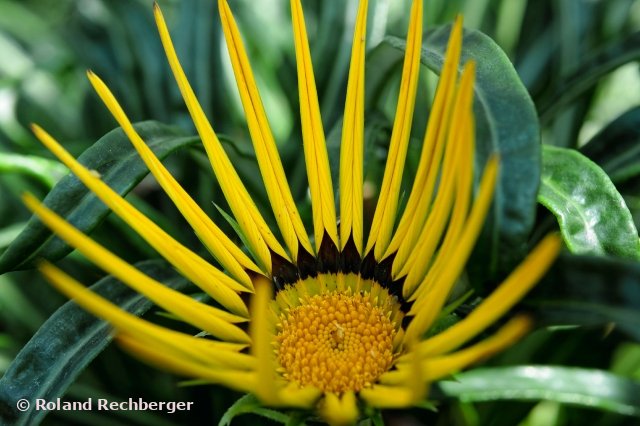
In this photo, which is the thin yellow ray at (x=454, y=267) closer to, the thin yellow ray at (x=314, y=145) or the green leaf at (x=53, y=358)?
the thin yellow ray at (x=314, y=145)

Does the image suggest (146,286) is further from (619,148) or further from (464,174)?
(619,148)

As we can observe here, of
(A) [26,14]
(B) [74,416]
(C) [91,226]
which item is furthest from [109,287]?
(A) [26,14]

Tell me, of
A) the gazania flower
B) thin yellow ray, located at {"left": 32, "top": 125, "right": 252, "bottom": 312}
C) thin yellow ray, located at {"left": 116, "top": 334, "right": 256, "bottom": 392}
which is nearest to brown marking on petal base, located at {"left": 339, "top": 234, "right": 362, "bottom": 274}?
the gazania flower

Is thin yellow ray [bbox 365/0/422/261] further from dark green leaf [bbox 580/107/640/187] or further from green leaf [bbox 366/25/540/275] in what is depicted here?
dark green leaf [bbox 580/107/640/187]

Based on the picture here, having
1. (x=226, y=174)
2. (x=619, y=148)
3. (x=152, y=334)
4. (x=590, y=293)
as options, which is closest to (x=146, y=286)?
(x=152, y=334)

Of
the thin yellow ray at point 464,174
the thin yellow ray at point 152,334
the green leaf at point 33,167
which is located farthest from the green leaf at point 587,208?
the green leaf at point 33,167

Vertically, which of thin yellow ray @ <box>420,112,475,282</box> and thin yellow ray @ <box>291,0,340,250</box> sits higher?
thin yellow ray @ <box>291,0,340,250</box>

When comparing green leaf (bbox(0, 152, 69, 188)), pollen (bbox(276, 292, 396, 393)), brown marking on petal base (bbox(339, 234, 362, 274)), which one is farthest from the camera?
green leaf (bbox(0, 152, 69, 188))
